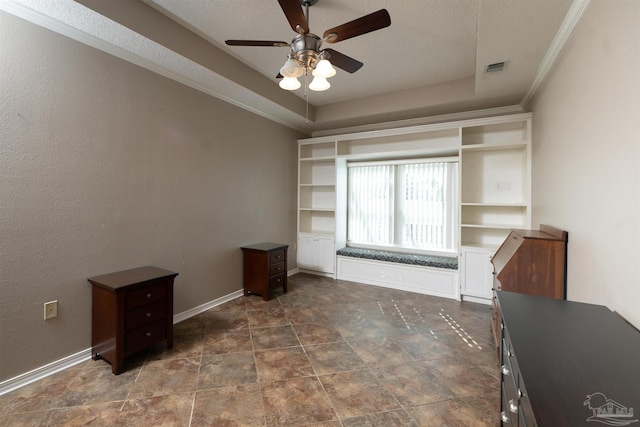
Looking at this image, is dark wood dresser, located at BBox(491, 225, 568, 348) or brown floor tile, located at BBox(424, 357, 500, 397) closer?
brown floor tile, located at BBox(424, 357, 500, 397)

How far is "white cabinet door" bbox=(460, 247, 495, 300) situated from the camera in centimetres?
337

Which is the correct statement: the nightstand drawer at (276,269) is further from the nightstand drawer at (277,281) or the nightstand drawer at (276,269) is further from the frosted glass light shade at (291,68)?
the frosted glass light shade at (291,68)

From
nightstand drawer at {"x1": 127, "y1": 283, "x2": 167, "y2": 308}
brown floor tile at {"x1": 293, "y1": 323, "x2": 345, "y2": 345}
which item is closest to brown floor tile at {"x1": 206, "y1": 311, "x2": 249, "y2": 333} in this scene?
brown floor tile at {"x1": 293, "y1": 323, "x2": 345, "y2": 345}

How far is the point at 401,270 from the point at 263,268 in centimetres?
199

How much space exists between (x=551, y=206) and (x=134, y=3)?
377 centimetres

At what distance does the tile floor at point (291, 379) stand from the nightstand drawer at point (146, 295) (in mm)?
477

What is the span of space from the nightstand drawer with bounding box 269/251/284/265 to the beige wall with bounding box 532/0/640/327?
2923 millimetres

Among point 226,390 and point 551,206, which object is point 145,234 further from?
point 551,206

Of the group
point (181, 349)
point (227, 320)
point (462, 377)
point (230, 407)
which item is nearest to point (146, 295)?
point (181, 349)

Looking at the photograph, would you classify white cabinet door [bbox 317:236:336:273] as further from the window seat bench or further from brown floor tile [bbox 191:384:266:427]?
brown floor tile [bbox 191:384:266:427]

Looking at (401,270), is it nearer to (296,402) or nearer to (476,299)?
(476,299)

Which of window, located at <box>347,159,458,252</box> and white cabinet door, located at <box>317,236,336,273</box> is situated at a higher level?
window, located at <box>347,159,458,252</box>

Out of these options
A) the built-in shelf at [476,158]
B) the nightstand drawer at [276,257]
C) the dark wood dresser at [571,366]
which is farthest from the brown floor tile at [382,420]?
the built-in shelf at [476,158]

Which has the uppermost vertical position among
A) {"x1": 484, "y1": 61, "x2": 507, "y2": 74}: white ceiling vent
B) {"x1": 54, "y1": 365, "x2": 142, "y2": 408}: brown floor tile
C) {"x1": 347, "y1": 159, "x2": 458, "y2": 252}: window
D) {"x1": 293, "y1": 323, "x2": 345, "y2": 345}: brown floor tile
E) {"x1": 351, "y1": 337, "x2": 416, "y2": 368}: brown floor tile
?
{"x1": 484, "y1": 61, "x2": 507, "y2": 74}: white ceiling vent
